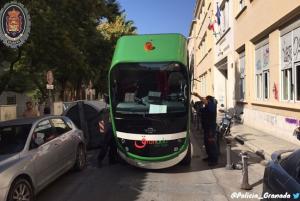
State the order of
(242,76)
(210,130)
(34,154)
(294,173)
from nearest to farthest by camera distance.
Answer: (294,173) < (34,154) < (210,130) < (242,76)

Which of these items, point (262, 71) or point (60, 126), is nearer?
point (60, 126)

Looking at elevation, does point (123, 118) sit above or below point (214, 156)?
above

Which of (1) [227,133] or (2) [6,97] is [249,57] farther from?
(2) [6,97]

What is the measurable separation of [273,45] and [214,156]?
6.94 meters

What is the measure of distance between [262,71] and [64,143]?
38.3 feet

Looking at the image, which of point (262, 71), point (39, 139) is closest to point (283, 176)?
point (39, 139)

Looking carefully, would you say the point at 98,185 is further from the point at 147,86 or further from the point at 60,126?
the point at 147,86

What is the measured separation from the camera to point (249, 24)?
20719 mm

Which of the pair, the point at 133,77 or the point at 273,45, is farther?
the point at 273,45

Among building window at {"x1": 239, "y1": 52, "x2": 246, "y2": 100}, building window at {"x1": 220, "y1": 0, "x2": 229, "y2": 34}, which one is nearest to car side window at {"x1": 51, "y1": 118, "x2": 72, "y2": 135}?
building window at {"x1": 239, "y1": 52, "x2": 246, "y2": 100}

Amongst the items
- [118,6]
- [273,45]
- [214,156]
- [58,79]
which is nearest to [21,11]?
[214,156]

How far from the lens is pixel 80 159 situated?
1081 cm

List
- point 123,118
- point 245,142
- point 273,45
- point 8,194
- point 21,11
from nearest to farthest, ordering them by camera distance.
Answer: point 8,194, point 123,118, point 21,11, point 245,142, point 273,45

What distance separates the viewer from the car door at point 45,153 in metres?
7.98
